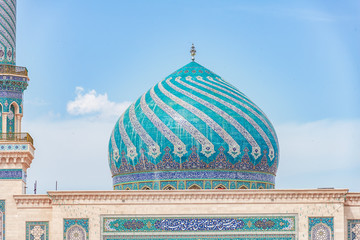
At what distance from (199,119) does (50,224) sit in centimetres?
391

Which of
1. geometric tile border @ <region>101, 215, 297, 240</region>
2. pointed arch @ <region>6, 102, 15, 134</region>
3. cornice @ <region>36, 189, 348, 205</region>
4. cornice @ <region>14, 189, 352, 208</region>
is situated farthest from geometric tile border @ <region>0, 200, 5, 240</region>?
geometric tile border @ <region>101, 215, 297, 240</region>

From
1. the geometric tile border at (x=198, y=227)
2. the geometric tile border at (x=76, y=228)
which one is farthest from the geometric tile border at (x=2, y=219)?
the geometric tile border at (x=198, y=227)

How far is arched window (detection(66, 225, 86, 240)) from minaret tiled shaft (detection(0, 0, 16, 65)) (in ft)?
12.7

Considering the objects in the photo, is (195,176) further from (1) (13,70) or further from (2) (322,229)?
(1) (13,70)

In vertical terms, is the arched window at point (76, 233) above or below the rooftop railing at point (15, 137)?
below

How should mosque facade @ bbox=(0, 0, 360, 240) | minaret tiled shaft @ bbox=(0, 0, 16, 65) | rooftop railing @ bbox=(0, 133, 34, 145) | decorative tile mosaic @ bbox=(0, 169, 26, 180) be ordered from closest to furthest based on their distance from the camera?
mosque facade @ bbox=(0, 0, 360, 240)
decorative tile mosaic @ bbox=(0, 169, 26, 180)
rooftop railing @ bbox=(0, 133, 34, 145)
minaret tiled shaft @ bbox=(0, 0, 16, 65)

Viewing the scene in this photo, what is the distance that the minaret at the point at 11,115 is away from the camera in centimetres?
1988

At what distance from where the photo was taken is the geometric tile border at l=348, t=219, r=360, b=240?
64.1 feet

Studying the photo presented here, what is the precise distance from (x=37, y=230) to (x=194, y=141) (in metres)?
3.80

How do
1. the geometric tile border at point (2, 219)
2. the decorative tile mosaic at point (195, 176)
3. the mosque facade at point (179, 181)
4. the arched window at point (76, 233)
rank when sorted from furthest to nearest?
the decorative tile mosaic at point (195, 176), the geometric tile border at point (2, 219), the mosque facade at point (179, 181), the arched window at point (76, 233)

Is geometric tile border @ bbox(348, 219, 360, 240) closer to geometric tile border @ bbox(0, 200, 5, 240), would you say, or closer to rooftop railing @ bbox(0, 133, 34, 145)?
rooftop railing @ bbox(0, 133, 34, 145)

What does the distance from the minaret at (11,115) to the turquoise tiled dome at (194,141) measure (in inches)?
90.5

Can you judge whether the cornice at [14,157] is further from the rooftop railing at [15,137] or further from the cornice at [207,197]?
the cornice at [207,197]

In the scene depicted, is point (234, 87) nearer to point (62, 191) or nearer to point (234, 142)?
point (234, 142)
